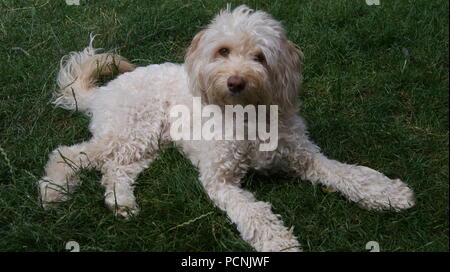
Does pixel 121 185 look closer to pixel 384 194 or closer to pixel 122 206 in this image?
pixel 122 206

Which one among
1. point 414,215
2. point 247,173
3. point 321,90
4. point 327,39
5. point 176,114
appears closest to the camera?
point 414,215

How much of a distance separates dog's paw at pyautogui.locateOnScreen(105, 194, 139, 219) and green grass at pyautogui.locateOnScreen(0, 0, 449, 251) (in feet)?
0.18

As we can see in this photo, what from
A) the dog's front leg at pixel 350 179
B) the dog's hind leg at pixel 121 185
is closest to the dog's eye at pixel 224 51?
the dog's front leg at pixel 350 179

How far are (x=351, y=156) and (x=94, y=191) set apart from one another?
1.73m

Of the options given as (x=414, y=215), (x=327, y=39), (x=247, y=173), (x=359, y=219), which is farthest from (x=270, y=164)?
(x=327, y=39)

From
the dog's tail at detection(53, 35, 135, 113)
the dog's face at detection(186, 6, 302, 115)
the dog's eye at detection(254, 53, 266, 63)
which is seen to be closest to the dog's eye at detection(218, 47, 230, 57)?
the dog's face at detection(186, 6, 302, 115)

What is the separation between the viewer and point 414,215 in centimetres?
295

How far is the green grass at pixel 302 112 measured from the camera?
2926mm

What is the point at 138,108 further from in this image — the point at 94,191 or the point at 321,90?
the point at 321,90

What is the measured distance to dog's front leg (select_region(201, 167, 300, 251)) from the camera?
279cm

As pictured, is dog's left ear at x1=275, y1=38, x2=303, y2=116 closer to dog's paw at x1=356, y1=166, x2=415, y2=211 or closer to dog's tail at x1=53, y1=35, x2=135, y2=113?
dog's paw at x1=356, y1=166, x2=415, y2=211

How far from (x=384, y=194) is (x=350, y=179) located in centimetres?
22

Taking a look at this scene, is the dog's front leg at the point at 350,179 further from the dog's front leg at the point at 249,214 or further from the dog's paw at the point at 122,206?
the dog's paw at the point at 122,206

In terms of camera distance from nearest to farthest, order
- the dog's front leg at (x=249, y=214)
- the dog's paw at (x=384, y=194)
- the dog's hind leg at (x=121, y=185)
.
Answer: the dog's front leg at (x=249, y=214), the dog's paw at (x=384, y=194), the dog's hind leg at (x=121, y=185)
